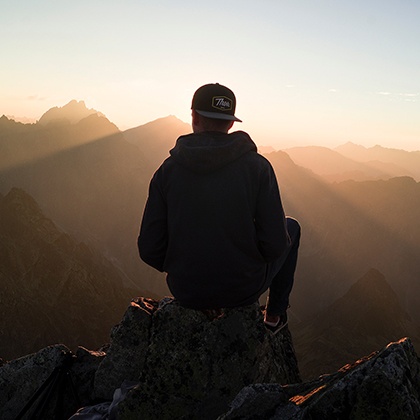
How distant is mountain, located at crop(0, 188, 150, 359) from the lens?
2100 inches

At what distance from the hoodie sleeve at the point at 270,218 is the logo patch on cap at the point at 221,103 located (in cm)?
75

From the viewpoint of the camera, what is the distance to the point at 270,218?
381 centimetres

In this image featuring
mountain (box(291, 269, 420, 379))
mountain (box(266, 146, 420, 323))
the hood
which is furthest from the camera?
mountain (box(266, 146, 420, 323))

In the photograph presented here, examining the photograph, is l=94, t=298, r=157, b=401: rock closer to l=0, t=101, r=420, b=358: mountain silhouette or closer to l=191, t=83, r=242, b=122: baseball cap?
l=191, t=83, r=242, b=122: baseball cap

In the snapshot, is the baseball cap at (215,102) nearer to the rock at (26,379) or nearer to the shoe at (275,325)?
the shoe at (275,325)

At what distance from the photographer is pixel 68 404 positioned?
6039 millimetres

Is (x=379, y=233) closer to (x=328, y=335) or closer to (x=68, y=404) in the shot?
(x=328, y=335)

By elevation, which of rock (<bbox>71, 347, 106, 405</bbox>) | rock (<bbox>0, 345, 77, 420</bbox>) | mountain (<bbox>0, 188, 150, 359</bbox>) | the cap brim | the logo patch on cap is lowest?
mountain (<bbox>0, 188, 150, 359</bbox>)

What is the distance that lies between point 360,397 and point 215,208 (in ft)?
7.25

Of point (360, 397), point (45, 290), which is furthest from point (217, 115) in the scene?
point (45, 290)

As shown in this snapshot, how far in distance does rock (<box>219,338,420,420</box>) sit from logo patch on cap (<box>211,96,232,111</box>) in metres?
2.95

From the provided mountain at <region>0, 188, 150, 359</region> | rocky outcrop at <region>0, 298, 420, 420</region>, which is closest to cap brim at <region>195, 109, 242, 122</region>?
rocky outcrop at <region>0, 298, 420, 420</region>

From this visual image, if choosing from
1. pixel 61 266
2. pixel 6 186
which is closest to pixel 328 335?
pixel 61 266

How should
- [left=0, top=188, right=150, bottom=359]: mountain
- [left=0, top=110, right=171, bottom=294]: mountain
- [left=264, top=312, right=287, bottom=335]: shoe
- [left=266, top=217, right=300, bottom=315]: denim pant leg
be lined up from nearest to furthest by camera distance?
[left=266, top=217, right=300, bottom=315]: denim pant leg
[left=264, top=312, right=287, bottom=335]: shoe
[left=0, top=188, right=150, bottom=359]: mountain
[left=0, top=110, right=171, bottom=294]: mountain
